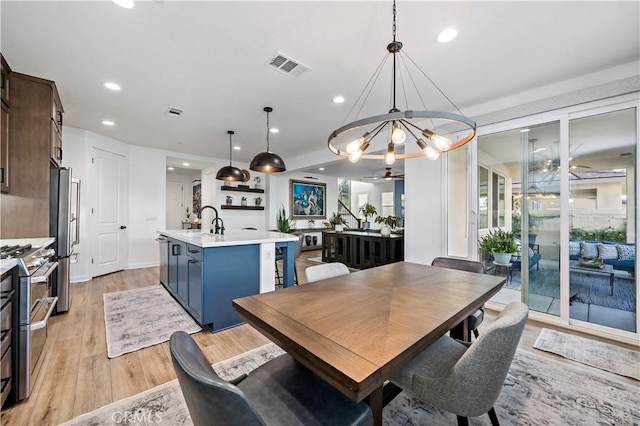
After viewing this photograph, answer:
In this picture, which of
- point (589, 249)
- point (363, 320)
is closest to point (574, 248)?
point (589, 249)

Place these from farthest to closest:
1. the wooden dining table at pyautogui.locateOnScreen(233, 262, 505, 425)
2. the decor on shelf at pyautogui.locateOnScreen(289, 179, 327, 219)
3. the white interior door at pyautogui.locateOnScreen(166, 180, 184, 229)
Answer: the white interior door at pyautogui.locateOnScreen(166, 180, 184, 229) < the decor on shelf at pyautogui.locateOnScreen(289, 179, 327, 219) < the wooden dining table at pyautogui.locateOnScreen(233, 262, 505, 425)

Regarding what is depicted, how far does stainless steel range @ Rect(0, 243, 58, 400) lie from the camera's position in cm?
162

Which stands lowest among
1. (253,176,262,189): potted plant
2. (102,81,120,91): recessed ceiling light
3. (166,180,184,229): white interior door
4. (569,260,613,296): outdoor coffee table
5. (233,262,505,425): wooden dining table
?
(569,260,613,296): outdoor coffee table

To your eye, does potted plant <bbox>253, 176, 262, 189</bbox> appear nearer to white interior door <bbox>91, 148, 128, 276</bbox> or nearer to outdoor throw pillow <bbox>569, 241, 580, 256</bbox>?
white interior door <bbox>91, 148, 128, 276</bbox>

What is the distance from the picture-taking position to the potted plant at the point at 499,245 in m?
3.27

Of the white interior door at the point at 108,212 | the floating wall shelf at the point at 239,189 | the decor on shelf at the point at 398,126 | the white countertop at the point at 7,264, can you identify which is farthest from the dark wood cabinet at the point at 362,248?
the white countertop at the point at 7,264

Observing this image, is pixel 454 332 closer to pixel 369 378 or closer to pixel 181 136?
pixel 369 378

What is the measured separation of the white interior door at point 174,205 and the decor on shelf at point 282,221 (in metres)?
3.81

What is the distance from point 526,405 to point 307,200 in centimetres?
722

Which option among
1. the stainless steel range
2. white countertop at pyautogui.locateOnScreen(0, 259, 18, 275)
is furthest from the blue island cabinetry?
white countertop at pyautogui.locateOnScreen(0, 259, 18, 275)

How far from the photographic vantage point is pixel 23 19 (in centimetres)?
194

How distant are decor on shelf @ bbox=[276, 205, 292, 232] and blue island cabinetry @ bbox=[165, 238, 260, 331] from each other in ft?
13.4

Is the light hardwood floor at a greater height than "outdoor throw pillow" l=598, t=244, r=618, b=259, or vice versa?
"outdoor throw pillow" l=598, t=244, r=618, b=259

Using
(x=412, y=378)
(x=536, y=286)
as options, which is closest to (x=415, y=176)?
(x=536, y=286)
